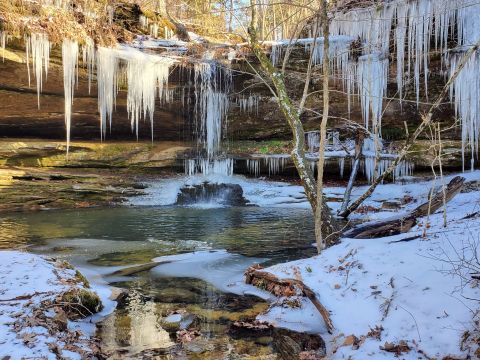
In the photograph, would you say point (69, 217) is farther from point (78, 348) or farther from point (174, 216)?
point (78, 348)

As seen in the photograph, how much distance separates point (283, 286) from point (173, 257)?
2.81 meters

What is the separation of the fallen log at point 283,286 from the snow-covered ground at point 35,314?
2.20m

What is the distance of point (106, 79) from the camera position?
43.5ft

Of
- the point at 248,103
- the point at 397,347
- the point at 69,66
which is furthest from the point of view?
the point at 248,103

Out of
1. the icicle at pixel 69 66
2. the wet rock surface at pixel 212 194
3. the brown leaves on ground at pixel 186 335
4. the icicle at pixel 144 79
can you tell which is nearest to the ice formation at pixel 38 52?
the icicle at pixel 69 66

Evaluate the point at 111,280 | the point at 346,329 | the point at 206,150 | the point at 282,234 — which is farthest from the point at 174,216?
the point at 346,329

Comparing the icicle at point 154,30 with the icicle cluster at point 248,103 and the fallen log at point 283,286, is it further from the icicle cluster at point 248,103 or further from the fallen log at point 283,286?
the fallen log at point 283,286

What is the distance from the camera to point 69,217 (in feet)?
38.6

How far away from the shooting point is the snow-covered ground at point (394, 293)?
3.23m

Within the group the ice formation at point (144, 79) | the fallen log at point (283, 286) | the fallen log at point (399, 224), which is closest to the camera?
the fallen log at point (283, 286)

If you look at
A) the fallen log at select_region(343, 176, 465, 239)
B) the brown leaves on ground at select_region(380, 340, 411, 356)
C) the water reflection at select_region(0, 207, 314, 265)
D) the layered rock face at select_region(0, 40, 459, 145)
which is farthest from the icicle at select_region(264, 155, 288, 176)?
the brown leaves on ground at select_region(380, 340, 411, 356)

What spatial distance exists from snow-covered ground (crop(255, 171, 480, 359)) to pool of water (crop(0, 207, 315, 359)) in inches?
26.4

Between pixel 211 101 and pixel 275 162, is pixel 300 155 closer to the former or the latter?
pixel 211 101

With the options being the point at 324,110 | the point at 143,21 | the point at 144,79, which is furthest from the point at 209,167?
the point at 324,110
